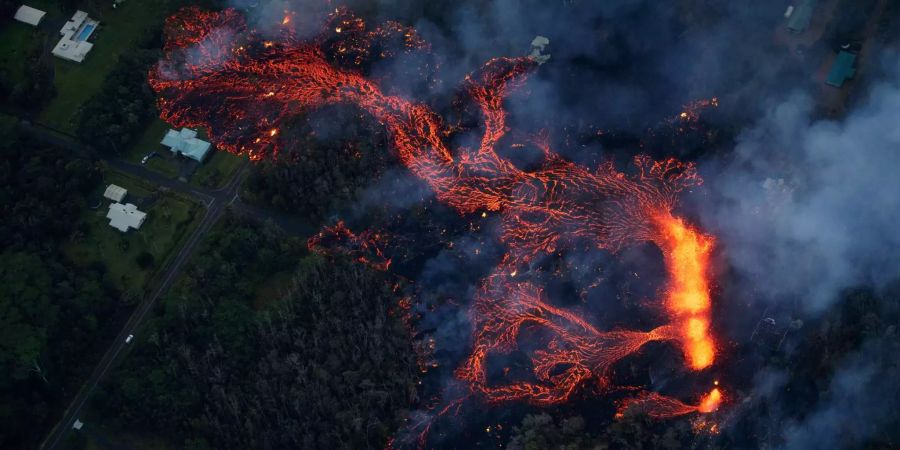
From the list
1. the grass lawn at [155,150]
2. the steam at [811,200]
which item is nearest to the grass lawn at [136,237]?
the grass lawn at [155,150]

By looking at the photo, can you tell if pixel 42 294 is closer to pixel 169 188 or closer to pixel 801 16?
pixel 169 188

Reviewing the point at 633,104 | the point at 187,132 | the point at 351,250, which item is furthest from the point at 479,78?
the point at 187,132

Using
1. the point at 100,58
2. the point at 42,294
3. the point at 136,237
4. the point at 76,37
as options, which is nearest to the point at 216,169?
the point at 136,237

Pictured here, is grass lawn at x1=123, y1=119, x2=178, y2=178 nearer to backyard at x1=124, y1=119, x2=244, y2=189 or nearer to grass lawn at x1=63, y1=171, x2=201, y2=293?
backyard at x1=124, y1=119, x2=244, y2=189

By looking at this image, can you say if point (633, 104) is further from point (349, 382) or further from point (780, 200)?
point (349, 382)

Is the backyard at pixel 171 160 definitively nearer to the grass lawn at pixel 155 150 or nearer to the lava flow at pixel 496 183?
the grass lawn at pixel 155 150

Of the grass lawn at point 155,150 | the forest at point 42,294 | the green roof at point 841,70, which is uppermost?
the green roof at point 841,70

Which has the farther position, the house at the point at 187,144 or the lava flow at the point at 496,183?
the house at the point at 187,144
